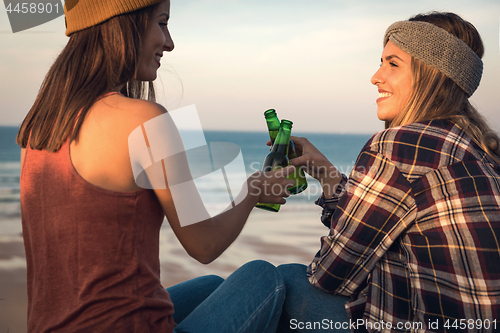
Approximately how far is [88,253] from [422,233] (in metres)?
1.23

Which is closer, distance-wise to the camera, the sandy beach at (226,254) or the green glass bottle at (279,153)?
the green glass bottle at (279,153)

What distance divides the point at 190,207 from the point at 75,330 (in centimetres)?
51

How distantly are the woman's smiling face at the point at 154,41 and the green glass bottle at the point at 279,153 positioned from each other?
965 mm

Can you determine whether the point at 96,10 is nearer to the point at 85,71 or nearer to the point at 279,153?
the point at 85,71

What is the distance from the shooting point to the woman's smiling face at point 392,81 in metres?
2.11

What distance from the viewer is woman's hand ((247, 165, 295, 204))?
187cm

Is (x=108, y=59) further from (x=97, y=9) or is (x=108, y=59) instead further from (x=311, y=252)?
(x=311, y=252)

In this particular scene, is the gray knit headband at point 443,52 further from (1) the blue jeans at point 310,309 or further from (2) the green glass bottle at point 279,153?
(1) the blue jeans at point 310,309

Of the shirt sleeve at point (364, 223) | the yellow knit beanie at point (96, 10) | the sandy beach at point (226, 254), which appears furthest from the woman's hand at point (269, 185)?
the sandy beach at point (226, 254)

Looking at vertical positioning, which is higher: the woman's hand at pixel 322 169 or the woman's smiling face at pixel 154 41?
the woman's smiling face at pixel 154 41

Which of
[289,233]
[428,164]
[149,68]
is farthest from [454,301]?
[289,233]

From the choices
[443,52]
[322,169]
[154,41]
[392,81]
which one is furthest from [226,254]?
[154,41]

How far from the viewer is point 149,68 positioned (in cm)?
167

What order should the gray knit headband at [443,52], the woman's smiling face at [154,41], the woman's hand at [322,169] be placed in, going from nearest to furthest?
the woman's smiling face at [154,41] → the gray knit headband at [443,52] → the woman's hand at [322,169]
